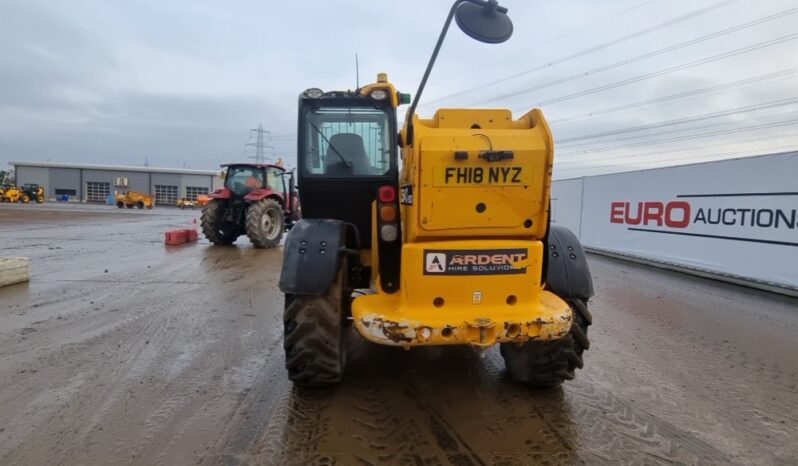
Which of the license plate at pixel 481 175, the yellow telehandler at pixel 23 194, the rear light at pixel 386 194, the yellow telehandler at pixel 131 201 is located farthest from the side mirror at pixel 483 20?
the yellow telehandler at pixel 23 194

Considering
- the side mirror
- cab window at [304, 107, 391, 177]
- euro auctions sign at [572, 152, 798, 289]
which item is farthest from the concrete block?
euro auctions sign at [572, 152, 798, 289]

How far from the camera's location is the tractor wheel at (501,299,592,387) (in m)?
3.50

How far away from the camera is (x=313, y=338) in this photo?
336cm

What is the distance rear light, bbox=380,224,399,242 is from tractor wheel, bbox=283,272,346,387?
574 millimetres

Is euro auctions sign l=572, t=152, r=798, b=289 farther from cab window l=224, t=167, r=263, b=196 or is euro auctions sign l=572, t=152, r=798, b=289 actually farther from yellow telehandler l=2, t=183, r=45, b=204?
yellow telehandler l=2, t=183, r=45, b=204

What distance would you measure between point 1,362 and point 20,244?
10.3 metres

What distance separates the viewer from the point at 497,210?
3.15 meters

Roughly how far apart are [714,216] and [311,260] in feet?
29.1

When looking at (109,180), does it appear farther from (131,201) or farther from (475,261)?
(475,261)

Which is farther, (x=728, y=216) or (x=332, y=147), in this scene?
(x=728, y=216)

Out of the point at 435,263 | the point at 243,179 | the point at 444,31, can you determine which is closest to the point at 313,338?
the point at 435,263

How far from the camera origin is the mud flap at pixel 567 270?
142 inches

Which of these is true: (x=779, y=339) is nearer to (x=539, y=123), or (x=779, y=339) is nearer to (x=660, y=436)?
(x=660, y=436)

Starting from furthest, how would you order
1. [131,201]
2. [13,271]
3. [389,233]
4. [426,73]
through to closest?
[131,201], [13,271], [389,233], [426,73]
